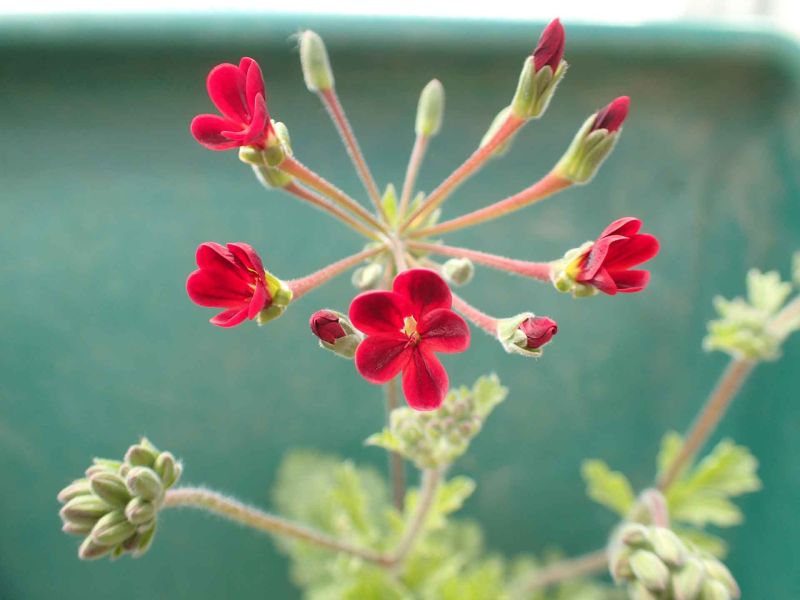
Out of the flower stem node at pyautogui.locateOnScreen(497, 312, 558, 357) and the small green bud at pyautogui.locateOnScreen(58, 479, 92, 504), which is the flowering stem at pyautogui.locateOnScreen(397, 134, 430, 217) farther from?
the small green bud at pyautogui.locateOnScreen(58, 479, 92, 504)

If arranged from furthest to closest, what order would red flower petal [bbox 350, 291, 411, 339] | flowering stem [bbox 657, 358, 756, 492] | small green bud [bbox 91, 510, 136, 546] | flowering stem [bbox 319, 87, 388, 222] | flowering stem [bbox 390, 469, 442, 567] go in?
flowering stem [bbox 657, 358, 756, 492] < flowering stem [bbox 390, 469, 442, 567] < flowering stem [bbox 319, 87, 388, 222] < small green bud [bbox 91, 510, 136, 546] < red flower petal [bbox 350, 291, 411, 339]

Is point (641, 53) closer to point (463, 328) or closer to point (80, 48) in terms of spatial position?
point (463, 328)

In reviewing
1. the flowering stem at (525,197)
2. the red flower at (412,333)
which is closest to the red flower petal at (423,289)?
the red flower at (412,333)

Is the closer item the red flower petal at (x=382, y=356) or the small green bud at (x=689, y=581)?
the red flower petal at (x=382, y=356)

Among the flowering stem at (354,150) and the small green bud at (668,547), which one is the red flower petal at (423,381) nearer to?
the flowering stem at (354,150)

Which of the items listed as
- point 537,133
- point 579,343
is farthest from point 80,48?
point 579,343

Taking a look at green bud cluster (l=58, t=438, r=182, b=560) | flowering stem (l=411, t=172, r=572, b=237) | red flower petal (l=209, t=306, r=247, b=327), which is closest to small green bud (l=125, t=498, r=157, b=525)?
green bud cluster (l=58, t=438, r=182, b=560)

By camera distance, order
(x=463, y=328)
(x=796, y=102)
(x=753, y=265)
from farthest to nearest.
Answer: (x=753, y=265), (x=796, y=102), (x=463, y=328)
